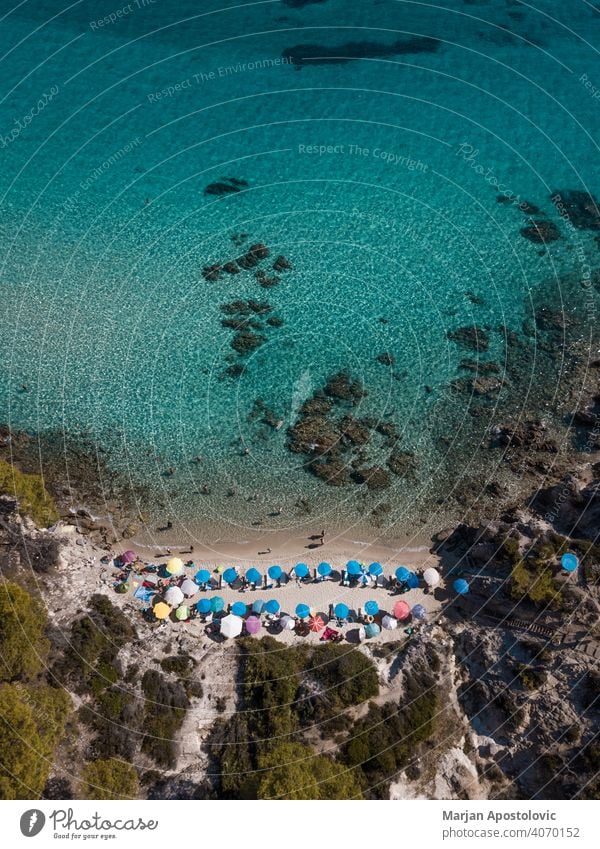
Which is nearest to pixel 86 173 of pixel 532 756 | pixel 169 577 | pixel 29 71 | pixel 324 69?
pixel 29 71


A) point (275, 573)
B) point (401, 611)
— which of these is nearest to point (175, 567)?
point (275, 573)

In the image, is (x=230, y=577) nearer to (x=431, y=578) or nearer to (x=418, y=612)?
(x=418, y=612)

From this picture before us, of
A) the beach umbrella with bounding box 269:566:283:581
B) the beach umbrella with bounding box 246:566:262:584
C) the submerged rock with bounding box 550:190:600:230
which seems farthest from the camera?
the submerged rock with bounding box 550:190:600:230

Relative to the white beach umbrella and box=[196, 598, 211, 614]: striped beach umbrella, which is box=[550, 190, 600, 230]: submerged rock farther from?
the white beach umbrella

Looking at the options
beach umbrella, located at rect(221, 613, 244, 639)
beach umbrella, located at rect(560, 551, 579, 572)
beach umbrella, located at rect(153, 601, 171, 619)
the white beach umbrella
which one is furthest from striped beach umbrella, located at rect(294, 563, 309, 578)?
beach umbrella, located at rect(560, 551, 579, 572)

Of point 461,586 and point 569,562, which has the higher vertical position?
point 461,586
